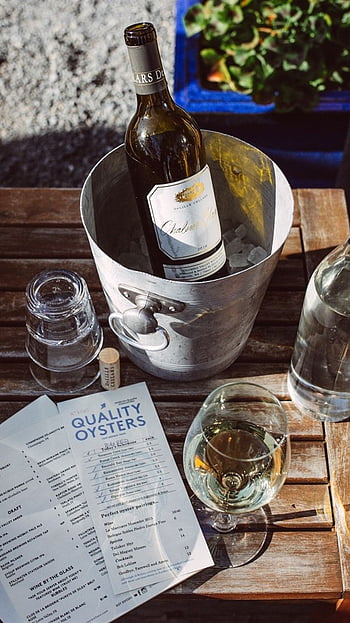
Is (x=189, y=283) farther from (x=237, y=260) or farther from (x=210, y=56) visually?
(x=210, y=56)

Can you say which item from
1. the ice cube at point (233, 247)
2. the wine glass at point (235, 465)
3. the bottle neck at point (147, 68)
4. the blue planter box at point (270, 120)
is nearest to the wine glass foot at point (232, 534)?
the wine glass at point (235, 465)

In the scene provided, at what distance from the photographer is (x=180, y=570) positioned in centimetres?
82

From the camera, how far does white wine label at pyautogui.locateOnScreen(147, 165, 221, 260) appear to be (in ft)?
2.69

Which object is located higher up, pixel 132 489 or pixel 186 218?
pixel 186 218

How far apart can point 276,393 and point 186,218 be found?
30 centimetres

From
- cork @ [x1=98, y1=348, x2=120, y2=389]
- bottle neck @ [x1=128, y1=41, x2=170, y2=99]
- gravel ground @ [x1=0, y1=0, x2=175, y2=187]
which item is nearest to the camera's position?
bottle neck @ [x1=128, y1=41, x2=170, y2=99]

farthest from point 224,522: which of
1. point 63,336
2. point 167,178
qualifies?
point 167,178

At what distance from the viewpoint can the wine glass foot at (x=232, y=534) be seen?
32.8 inches

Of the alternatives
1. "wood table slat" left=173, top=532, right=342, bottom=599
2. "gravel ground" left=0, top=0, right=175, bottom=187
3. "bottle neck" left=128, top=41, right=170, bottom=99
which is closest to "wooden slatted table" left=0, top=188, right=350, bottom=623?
"wood table slat" left=173, top=532, right=342, bottom=599

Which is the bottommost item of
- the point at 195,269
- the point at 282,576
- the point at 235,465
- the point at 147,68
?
the point at 282,576

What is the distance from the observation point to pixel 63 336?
3.26ft

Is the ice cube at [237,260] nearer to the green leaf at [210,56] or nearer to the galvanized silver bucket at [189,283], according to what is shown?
the galvanized silver bucket at [189,283]

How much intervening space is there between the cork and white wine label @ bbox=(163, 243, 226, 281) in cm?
14

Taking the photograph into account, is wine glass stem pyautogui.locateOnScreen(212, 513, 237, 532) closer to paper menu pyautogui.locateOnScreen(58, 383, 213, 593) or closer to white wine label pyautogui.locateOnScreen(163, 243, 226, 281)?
paper menu pyautogui.locateOnScreen(58, 383, 213, 593)
